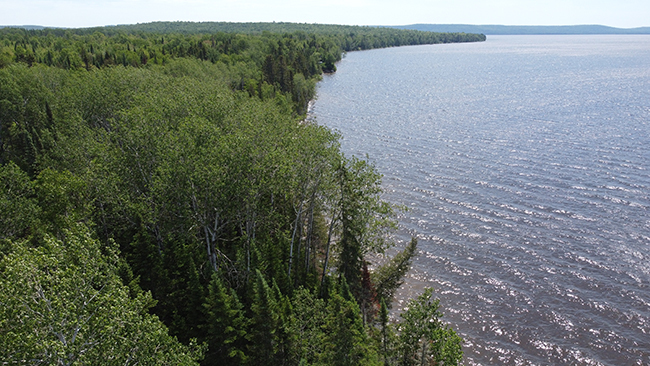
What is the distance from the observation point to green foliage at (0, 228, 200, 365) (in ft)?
50.2

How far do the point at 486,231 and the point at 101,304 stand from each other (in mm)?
43755

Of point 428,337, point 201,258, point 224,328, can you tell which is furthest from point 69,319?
point 201,258

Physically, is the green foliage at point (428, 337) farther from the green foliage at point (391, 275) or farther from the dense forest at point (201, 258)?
the green foliage at point (391, 275)

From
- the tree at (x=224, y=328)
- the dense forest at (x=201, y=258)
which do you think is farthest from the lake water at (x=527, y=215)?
the tree at (x=224, y=328)

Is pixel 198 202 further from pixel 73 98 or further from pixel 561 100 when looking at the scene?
pixel 561 100

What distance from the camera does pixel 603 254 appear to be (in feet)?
150

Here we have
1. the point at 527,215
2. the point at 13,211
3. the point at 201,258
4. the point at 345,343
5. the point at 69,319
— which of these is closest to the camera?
the point at 69,319

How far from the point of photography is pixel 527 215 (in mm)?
54312

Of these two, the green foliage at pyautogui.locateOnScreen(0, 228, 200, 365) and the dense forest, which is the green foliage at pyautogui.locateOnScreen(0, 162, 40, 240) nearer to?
the dense forest

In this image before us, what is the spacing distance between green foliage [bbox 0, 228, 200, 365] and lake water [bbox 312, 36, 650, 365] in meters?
26.1

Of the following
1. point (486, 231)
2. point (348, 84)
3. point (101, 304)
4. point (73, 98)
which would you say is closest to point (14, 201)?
point (101, 304)

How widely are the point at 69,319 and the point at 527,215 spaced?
51.1 m

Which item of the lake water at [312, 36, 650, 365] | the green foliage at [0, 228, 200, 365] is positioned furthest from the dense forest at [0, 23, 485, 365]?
the lake water at [312, 36, 650, 365]

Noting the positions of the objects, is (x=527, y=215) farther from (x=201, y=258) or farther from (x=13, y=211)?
(x=13, y=211)
